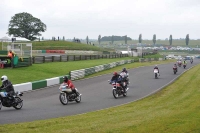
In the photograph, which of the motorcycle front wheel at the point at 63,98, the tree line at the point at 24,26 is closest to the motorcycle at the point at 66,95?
the motorcycle front wheel at the point at 63,98

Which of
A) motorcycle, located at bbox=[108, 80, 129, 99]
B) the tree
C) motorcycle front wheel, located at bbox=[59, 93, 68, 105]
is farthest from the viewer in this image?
the tree

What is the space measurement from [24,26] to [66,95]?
91.6 meters

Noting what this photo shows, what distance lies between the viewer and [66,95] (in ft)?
65.2

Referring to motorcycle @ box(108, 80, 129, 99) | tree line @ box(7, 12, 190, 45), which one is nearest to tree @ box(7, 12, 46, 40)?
tree line @ box(7, 12, 190, 45)

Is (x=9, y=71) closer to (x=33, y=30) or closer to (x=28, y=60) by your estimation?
(x=28, y=60)

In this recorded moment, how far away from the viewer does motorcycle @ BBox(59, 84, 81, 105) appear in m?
19.5

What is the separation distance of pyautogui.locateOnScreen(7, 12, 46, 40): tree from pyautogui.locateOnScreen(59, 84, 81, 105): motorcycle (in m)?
89.6

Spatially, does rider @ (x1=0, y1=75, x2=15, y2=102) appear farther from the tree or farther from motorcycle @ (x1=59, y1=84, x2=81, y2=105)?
the tree

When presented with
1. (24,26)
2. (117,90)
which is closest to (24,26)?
(24,26)

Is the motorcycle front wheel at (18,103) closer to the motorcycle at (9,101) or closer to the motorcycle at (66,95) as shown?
the motorcycle at (9,101)

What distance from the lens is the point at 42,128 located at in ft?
35.5

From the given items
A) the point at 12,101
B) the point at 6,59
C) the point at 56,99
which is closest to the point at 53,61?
the point at 6,59

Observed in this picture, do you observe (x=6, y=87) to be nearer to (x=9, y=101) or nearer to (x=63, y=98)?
(x=9, y=101)

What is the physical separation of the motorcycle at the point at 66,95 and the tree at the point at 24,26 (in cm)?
8963
